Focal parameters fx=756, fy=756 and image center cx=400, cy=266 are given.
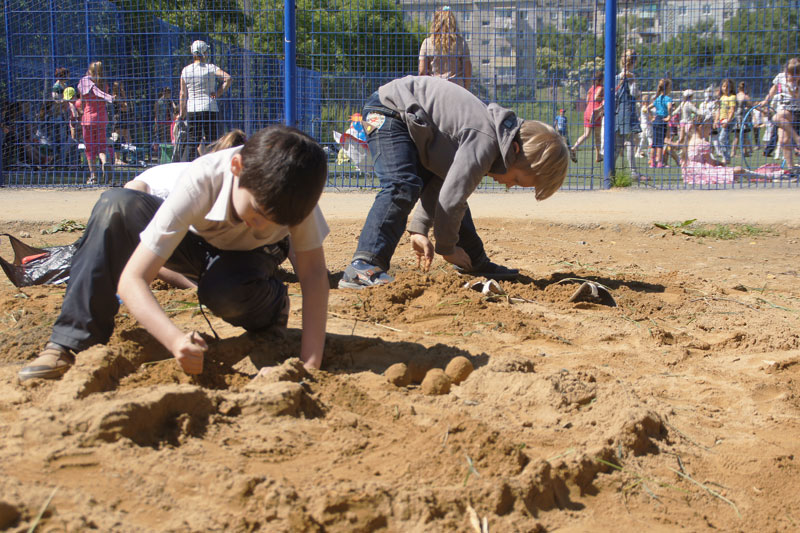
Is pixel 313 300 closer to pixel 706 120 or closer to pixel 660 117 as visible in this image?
pixel 660 117

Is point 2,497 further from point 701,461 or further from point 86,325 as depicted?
point 701,461

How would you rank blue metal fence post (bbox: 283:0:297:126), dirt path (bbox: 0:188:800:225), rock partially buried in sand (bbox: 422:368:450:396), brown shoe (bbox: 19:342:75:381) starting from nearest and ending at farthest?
1. brown shoe (bbox: 19:342:75:381)
2. rock partially buried in sand (bbox: 422:368:450:396)
3. dirt path (bbox: 0:188:800:225)
4. blue metal fence post (bbox: 283:0:297:126)

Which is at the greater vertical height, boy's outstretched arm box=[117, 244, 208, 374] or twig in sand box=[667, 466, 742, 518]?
boy's outstretched arm box=[117, 244, 208, 374]

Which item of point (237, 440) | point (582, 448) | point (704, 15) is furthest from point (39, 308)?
point (704, 15)

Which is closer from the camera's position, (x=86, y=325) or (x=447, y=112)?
(x=86, y=325)

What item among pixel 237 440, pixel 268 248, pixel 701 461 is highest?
pixel 268 248

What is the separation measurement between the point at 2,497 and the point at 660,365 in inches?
90.7

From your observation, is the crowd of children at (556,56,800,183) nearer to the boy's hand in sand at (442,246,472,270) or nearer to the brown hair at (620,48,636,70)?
the brown hair at (620,48,636,70)

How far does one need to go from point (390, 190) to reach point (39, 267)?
1.90m

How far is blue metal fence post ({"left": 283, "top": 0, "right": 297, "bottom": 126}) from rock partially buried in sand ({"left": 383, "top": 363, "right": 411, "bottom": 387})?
6314mm

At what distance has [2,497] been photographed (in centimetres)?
147

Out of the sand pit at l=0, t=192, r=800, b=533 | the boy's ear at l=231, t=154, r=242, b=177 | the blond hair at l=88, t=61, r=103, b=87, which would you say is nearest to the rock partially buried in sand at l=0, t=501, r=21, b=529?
the sand pit at l=0, t=192, r=800, b=533

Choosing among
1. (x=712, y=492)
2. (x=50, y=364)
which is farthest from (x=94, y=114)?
(x=712, y=492)

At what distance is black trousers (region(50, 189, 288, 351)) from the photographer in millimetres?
2434
